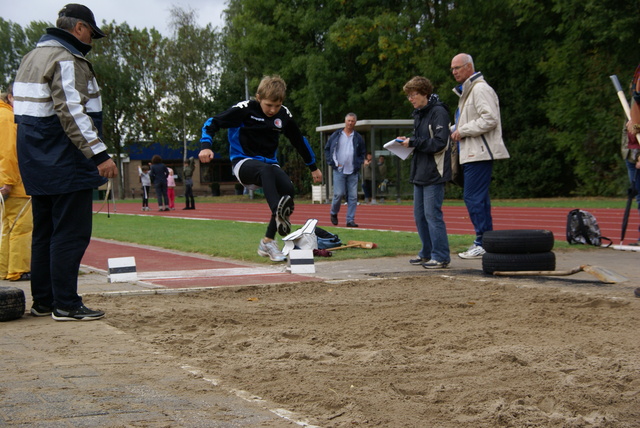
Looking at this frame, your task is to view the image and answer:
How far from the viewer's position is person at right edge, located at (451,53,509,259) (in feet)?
28.1

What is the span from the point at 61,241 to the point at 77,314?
1.77ft

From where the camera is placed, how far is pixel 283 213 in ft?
26.6

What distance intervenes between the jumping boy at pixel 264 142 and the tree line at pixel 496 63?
19.3m

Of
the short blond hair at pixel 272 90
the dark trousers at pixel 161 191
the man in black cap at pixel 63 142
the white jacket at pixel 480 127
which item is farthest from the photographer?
the dark trousers at pixel 161 191

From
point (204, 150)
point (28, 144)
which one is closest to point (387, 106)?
point (204, 150)

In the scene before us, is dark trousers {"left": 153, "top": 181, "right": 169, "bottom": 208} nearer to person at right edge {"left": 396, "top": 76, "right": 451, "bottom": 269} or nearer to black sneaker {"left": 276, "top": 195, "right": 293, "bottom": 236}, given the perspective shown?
black sneaker {"left": 276, "top": 195, "right": 293, "bottom": 236}

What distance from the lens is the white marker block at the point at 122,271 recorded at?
23.2 feet

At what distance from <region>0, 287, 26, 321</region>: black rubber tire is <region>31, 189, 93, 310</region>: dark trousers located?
23 centimetres

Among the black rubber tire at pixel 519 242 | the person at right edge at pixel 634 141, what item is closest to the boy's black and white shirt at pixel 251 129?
the black rubber tire at pixel 519 242

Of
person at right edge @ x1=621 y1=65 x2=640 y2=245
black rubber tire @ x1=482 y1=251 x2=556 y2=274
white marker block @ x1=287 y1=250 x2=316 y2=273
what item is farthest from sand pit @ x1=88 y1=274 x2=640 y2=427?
person at right edge @ x1=621 y1=65 x2=640 y2=245

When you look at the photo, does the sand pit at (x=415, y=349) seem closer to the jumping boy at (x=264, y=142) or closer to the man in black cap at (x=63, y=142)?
the man in black cap at (x=63, y=142)

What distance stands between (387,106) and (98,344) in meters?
31.1

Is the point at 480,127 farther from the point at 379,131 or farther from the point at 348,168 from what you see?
the point at 379,131

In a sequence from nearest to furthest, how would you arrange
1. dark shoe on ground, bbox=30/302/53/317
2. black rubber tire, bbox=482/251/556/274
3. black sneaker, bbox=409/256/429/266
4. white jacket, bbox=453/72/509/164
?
1. dark shoe on ground, bbox=30/302/53/317
2. black rubber tire, bbox=482/251/556/274
3. black sneaker, bbox=409/256/429/266
4. white jacket, bbox=453/72/509/164
